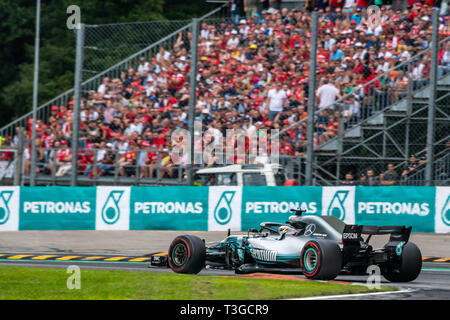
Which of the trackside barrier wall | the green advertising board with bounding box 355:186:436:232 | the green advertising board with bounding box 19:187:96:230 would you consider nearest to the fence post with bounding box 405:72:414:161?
the green advertising board with bounding box 355:186:436:232

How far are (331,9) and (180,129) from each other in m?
6.29

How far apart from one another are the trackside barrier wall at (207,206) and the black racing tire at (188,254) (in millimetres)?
4457

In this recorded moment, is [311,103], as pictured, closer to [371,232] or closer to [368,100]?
[368,100]

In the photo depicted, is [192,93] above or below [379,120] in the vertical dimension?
above

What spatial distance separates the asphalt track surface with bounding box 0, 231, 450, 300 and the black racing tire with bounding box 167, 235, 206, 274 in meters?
0.99

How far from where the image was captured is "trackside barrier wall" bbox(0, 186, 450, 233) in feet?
57.7

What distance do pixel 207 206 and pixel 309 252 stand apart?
639 cm

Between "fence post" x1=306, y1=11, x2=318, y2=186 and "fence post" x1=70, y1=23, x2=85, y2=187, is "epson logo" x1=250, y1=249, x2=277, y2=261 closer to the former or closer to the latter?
"fence post" x1=306, y1=11, x2=318, y2=186

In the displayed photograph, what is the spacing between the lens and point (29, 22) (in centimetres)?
4456

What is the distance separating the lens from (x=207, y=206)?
19234 millimetres

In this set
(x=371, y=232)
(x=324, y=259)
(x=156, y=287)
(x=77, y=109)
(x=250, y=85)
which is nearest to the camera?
(x=156, y=287)

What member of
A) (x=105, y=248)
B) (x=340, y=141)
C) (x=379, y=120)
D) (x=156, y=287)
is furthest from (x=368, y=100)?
(x=156, y=287)
